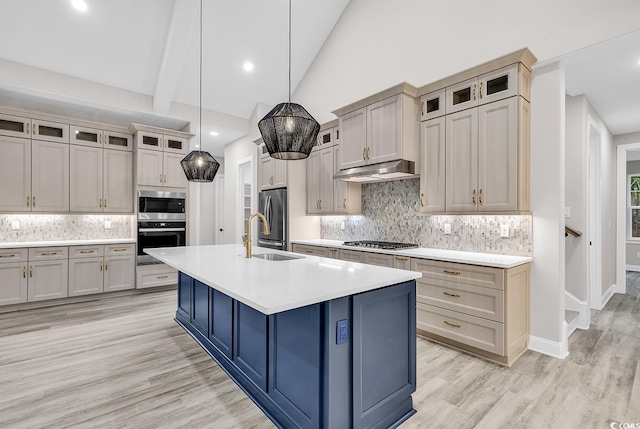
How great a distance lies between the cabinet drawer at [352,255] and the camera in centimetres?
387

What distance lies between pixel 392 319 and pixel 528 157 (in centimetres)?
212

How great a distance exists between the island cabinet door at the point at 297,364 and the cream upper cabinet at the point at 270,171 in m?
3.41

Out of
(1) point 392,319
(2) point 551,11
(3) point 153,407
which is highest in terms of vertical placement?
(2) point 551,11

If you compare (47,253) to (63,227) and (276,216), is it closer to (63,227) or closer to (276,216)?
(63,227)

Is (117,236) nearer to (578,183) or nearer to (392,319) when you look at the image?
(392,319)

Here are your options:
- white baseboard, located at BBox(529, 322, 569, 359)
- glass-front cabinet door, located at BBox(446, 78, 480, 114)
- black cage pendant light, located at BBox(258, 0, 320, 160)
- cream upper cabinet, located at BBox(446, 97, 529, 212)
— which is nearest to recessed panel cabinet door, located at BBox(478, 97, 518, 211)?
cream upper cabinet, located at BBox(446, 97, 529, 212)

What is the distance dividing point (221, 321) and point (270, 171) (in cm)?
323

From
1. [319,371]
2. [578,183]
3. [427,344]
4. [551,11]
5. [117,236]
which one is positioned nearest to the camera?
[319,371]

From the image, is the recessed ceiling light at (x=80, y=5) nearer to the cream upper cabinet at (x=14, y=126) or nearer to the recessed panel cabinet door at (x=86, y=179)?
the cream upper cabinet at (x=14, y=126)

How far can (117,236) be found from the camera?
17.9 feet

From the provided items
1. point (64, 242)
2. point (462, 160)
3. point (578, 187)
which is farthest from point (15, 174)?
Answer: point (578, 187)

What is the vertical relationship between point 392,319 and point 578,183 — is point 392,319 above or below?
below

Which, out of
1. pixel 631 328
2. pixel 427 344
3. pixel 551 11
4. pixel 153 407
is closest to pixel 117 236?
pixel 153 407

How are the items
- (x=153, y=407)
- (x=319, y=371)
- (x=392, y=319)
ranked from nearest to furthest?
(x=319, y=371) < (x=392, y=319) < (x=153, y=407)
